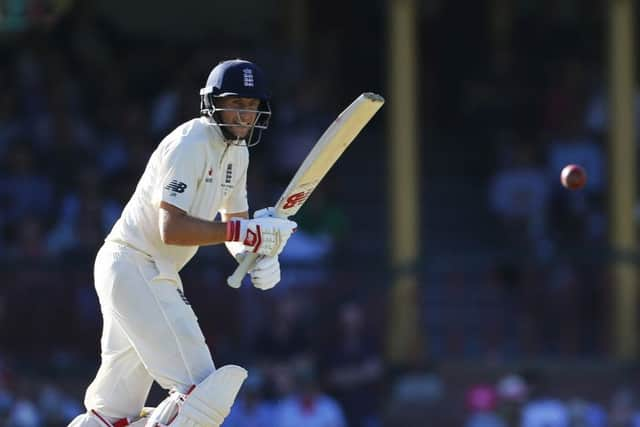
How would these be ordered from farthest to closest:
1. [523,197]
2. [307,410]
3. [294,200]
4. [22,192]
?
1. [523,197]
2. [22,192]
3. [307,410]
4. [294,200]

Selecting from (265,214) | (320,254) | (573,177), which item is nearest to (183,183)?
(265,214)

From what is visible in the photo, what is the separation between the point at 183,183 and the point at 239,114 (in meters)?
0.38

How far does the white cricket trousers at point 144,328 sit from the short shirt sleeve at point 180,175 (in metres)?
0.33

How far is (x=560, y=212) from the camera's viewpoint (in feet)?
38.8

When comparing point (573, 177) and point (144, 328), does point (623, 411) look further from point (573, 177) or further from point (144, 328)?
point (144, 328)

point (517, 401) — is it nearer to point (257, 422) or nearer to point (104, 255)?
point (257, 422)

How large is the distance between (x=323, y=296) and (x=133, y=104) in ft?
8.90

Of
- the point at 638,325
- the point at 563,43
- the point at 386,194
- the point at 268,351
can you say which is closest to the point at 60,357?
the point at 268,351

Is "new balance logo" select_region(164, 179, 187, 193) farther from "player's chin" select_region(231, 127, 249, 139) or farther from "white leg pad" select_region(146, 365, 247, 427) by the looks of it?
"white leg pad" select_region(146, 365, 247, 427)

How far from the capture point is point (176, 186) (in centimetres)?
585

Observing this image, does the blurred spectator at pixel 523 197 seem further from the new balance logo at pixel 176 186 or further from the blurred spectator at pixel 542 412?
the new balance logo at pixel 176 186

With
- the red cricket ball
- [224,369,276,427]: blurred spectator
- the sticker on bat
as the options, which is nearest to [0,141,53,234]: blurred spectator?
[224,369,276,427]: blurred spectator

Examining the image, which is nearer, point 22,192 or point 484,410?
point 484,410

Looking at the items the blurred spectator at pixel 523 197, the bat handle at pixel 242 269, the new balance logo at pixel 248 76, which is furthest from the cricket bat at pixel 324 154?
the blurred spectator at pixel 523 197
